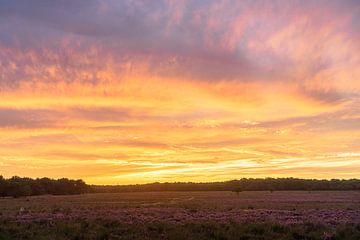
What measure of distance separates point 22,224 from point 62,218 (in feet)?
9.97

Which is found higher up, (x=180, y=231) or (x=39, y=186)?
(x=39, y=186)

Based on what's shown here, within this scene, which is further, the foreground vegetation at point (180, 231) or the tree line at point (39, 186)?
the tree line at point (39, 186)

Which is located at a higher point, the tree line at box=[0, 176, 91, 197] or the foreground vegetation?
→ the tree line at box=[0, 176, 91, 197]

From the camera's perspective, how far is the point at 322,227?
23641mm

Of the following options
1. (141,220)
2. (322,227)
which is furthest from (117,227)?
(322,227)

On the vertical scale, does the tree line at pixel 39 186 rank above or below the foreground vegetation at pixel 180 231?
above

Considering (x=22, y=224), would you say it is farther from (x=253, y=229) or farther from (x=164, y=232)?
(x=253, y=229)

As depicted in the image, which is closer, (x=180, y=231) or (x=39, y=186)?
(x=180, y=231)

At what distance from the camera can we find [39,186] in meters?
160

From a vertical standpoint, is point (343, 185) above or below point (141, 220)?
above

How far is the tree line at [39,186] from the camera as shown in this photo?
133875mm

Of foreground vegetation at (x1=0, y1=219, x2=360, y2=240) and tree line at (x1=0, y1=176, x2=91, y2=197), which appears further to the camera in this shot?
tree line at (x1=0, y1=176, x2=91, y2=197)

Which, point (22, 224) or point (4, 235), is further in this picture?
point (22, 224)

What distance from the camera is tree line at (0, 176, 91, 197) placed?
13388 centimetres
